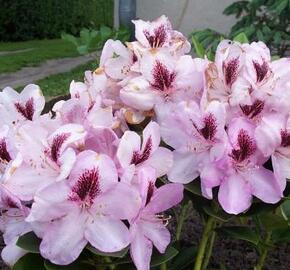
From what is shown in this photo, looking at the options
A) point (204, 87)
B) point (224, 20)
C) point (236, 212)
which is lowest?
point (224, 20)

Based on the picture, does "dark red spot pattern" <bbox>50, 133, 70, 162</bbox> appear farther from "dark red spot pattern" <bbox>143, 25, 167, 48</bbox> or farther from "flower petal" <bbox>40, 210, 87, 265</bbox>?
"dark red spot pattern" <bbox>143, 25, 167, 48</bbox>

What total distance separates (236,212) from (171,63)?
37cm

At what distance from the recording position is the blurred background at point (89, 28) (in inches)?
195

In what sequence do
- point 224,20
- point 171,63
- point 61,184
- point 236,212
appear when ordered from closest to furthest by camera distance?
point 61,184, point 236,212, point 171,63, point 224,20

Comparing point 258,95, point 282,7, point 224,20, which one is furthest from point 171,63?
point 224,20

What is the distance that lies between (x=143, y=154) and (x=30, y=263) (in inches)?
13.0

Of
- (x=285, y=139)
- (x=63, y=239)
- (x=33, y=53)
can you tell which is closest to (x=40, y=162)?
(x=63, y=239)

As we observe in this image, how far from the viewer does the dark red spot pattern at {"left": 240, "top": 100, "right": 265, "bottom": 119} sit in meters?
1.40

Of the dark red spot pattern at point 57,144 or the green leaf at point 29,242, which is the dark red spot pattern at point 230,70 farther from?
the green leaf at point 29,242

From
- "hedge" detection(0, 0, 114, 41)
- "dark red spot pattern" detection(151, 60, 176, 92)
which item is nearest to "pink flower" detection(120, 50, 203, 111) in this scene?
"dark red spot pattern" detection(151, 60, 176, 92)

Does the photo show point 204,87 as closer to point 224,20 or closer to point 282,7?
point 282,7

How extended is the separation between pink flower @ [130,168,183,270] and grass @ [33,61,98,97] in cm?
713

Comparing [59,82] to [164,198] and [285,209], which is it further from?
[164,198]

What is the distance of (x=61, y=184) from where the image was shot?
1219 millimetres
